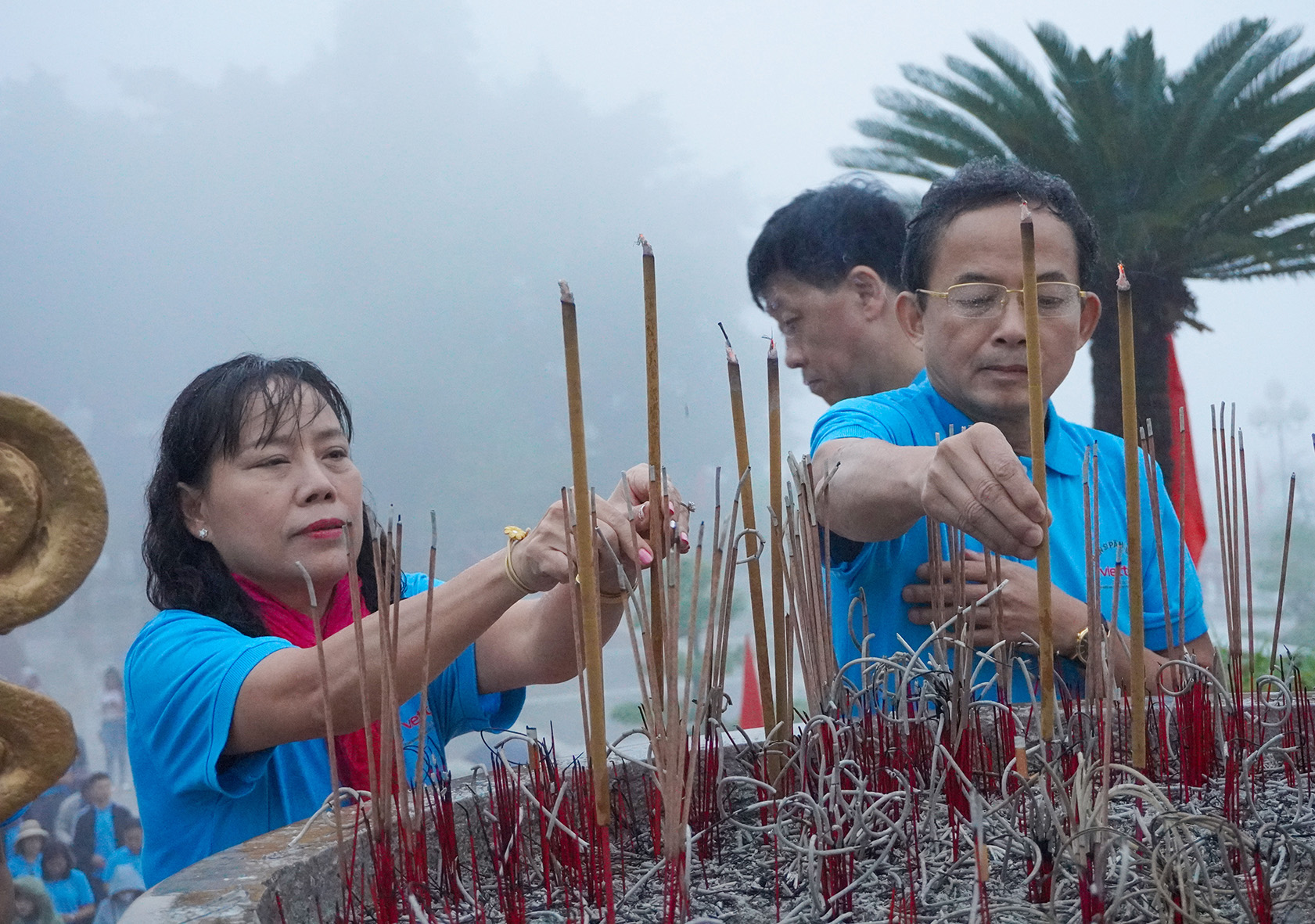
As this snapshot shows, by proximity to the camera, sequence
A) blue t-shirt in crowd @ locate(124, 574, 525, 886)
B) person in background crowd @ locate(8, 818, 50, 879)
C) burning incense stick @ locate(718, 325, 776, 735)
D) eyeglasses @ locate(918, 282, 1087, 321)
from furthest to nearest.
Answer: person in background crowd @ locate(8, 818, 50, 879)
eyeglasses @ locate(918, 282, 1087, 321)
blue t-shirt in crowd @ locate(124, 574, 525, 886)
burning incense stick @ locate(718, 325, 776, 735)

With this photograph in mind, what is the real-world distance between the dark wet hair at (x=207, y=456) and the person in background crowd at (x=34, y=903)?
1.55m

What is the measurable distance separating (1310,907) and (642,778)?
1.49ft

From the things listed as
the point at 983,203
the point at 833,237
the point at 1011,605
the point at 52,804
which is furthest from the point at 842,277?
the point at 52,804

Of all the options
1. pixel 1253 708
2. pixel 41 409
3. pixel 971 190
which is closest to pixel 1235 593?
pixel 1253 708

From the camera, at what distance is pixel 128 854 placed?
9.74ft

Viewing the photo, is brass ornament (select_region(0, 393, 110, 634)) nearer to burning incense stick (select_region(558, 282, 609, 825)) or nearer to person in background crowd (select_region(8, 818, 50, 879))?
burning incense stick (select_region(558, 282, 609, 825))

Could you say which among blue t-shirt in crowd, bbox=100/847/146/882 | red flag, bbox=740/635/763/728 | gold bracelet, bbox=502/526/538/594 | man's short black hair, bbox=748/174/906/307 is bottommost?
blue t-shirt in crowd, bbox=100/847/146/882

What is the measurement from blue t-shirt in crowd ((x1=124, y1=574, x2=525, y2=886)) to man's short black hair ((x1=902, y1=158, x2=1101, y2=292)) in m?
0.70

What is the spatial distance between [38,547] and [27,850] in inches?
90.5

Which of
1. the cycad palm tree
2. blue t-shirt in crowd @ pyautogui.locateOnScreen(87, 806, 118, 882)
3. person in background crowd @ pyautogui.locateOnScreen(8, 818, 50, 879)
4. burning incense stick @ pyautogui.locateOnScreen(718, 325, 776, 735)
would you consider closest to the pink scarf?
burning incense stick @ pyautogui.locateOnScreen(718, 325, 776, 735)

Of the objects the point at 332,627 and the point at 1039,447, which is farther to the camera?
the point at 332,627

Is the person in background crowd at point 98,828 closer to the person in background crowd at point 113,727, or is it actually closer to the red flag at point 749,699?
the person in background crowd at point 113,727

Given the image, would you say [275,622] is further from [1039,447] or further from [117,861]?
[117,861]

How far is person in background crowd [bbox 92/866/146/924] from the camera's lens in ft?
8.82
